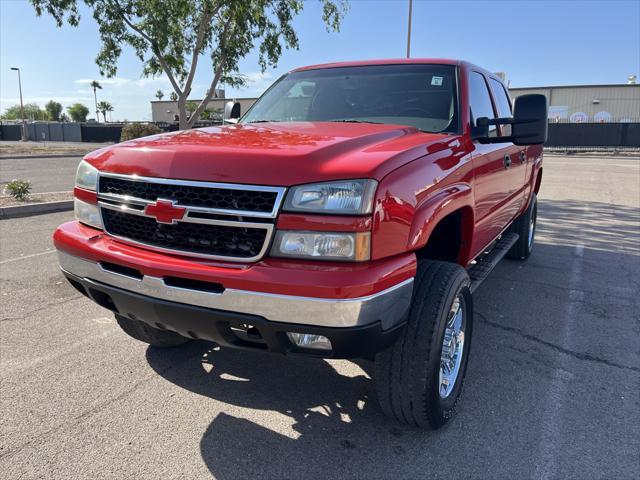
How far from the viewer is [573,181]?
51.8ft

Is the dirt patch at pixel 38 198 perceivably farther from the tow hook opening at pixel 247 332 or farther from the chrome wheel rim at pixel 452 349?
the chrome wheel rim at pixel 452 349

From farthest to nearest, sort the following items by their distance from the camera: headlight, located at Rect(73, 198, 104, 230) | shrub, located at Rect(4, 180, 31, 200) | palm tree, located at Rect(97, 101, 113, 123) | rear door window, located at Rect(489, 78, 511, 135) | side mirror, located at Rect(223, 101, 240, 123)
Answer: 1. palm tree, located at Rect(97, 101, 113, 123)
2. shrub, located at Rect(4, 180, 31, 200)
3. side mirror, located at Rect(223, 101, 240, 123)
4. rear door window, located at Rect(489, 78, 511, 135)
5. headlight, located at Rect(73, 198, 104, 230)

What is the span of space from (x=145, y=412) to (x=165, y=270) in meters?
1.02

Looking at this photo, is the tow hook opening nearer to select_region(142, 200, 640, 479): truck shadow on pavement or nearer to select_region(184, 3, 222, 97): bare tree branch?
select_region(142, 200, 640, 479): truck shadow on pavement

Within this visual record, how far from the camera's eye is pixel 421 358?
2.36 m

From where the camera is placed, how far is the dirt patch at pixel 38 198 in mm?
8695

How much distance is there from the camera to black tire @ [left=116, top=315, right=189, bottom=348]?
327 centimetres

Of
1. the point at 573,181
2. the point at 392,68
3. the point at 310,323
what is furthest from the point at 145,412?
the point at 573,181

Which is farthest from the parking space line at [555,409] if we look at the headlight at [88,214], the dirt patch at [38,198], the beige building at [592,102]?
the beige building at [592,102]

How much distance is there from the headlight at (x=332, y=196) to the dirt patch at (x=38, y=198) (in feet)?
26.5

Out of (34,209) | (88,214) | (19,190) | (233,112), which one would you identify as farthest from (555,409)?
(19,190)

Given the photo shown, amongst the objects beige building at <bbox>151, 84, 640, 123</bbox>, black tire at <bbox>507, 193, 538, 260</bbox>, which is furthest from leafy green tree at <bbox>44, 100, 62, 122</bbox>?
black tire at <bbox>507, 193, 538, 260</bbox>

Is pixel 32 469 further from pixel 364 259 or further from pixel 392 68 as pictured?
pixel 392 68

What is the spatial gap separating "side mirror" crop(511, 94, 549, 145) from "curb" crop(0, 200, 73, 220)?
8.04 m
